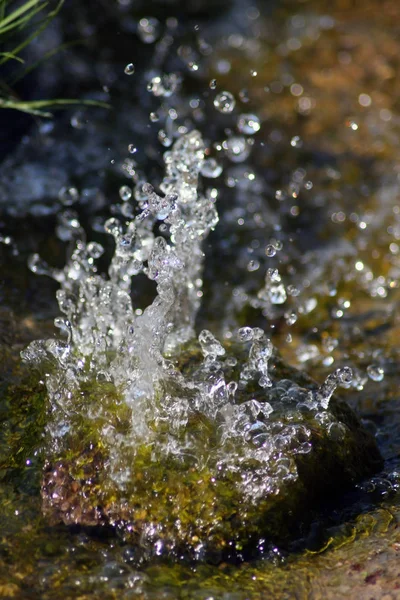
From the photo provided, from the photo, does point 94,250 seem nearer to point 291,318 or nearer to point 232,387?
point 291,318

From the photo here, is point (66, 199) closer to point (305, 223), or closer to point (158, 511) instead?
point (305, 223)

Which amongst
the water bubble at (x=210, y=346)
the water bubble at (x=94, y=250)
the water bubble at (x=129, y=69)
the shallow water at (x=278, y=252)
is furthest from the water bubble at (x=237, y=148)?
the water bubble at (x=210, y=346)

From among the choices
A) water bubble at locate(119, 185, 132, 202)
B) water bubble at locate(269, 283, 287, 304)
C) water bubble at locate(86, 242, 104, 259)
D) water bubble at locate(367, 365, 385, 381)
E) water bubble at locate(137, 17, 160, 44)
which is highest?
water bubble at locate(137, 17, 160, 44)

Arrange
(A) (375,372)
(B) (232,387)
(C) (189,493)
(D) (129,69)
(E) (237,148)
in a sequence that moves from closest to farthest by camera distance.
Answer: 1. (C) (189,493)
2. (B) (232,387)
3. (A) (375,372)
4. (D) (129,69)
5. (E) (237,148)

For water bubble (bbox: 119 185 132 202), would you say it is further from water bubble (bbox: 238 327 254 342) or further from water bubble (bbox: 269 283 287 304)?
water bubble (bbox: 238 327 254 342)

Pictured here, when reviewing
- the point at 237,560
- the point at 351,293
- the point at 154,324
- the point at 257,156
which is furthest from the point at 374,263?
the point at 237,560

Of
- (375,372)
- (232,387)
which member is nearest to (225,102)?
(375,372)

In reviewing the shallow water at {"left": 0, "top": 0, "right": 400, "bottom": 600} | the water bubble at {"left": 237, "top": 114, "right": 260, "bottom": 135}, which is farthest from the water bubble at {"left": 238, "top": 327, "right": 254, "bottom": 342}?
the water bubble at {"left": 237, "top": 114, "right": 260, "bottom": 135}
